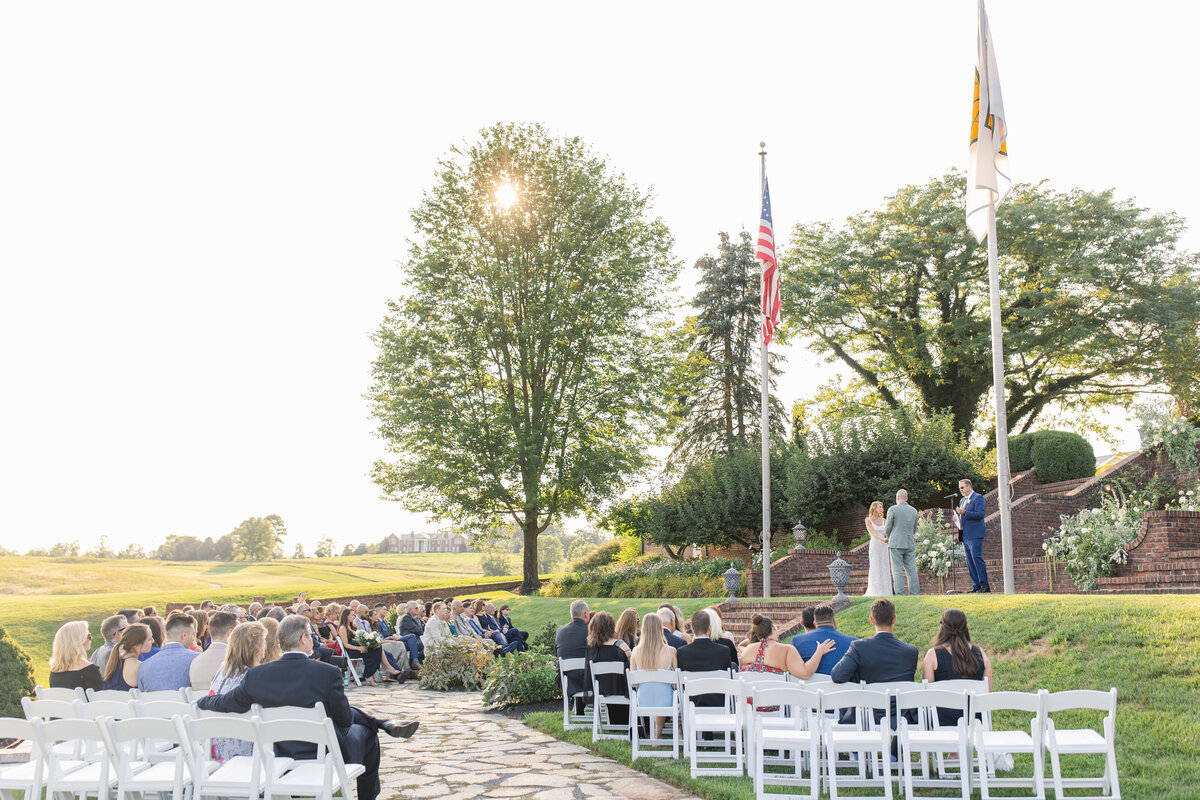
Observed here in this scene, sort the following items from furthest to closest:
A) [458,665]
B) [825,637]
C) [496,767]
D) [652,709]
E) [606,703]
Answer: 1. [458,665]
2. [606,703]
3. [652,709]
4. [825,637]
5. [496,767]

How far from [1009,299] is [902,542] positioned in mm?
19255

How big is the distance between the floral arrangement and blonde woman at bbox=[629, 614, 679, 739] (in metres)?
10.6

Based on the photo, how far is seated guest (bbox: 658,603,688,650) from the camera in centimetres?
958

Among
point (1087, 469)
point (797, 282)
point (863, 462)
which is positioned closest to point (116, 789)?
point (863, 462)

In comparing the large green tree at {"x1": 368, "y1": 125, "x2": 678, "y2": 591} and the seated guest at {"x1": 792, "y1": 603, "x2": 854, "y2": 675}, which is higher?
the large green tree at {"x1": 368, "y1": 125, "x2": 678, "y2": 591}

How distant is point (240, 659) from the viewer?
6391 mm

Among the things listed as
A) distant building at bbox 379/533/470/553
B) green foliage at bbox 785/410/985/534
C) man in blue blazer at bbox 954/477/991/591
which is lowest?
distant building at bbox 379/533/470/553

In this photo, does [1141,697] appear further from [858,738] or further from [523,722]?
[523,722]

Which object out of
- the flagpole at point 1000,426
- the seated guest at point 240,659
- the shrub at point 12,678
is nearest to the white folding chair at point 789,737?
the seated guest at point 240,659

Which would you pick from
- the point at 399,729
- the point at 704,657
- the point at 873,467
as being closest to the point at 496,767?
the point at 399,729

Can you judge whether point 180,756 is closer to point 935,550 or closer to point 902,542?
point 902,542

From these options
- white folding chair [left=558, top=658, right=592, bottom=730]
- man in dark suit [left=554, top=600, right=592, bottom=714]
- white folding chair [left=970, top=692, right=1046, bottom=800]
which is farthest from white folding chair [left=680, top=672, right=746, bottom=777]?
man in dark suit [left=554, top=600, right=592, bottom=714]

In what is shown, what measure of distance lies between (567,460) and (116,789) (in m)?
22.9

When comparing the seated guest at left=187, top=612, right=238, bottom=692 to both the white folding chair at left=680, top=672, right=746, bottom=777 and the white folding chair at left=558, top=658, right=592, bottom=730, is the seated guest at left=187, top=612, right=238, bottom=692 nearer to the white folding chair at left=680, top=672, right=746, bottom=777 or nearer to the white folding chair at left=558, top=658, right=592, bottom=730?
the white folding chair at left=558, top=658, right=592, bottom=730
